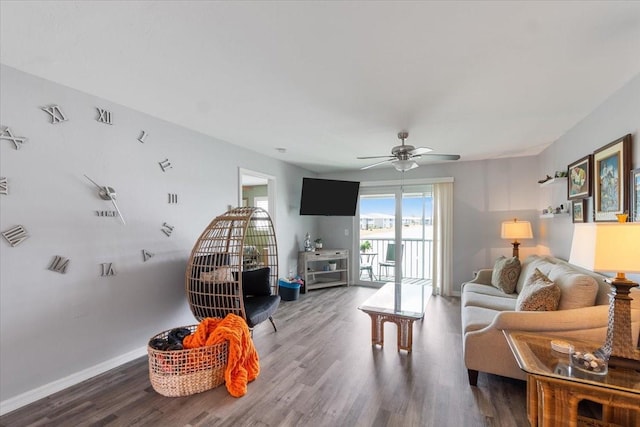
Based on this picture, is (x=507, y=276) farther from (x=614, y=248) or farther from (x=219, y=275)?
(x=219, y=275)

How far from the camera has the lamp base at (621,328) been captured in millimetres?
1469

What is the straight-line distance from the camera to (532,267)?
3.32m

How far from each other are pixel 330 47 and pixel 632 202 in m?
2.43

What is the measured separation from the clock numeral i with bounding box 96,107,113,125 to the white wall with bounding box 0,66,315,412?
0.03 m

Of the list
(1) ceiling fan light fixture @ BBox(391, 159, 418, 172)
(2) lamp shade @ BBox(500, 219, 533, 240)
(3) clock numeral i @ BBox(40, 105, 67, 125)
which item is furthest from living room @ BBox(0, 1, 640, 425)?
(1) ceiling fan light fixture @ BBox(391, 159, 418, 172)

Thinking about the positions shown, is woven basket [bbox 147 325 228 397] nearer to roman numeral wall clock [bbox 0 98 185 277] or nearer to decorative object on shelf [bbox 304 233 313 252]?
roman numeral wall clock [bbox 0 98 185 277]

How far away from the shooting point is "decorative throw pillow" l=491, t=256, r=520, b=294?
3572 mm

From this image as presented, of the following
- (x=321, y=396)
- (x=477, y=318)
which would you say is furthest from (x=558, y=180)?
(x=321, y=396)

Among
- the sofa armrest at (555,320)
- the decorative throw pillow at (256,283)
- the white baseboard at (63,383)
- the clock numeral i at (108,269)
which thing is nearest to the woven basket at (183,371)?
the white baseboard at (63,383)

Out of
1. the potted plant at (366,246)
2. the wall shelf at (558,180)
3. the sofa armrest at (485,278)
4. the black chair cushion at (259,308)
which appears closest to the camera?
the black chair cushion at (259,308)

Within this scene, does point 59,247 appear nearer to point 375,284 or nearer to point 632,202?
point 632,202

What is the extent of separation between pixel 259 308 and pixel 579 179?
3.53 metres

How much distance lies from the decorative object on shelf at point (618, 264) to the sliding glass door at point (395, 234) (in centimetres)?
387

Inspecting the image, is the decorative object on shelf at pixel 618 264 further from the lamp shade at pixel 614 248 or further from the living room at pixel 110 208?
the living room at pixel 110 208
